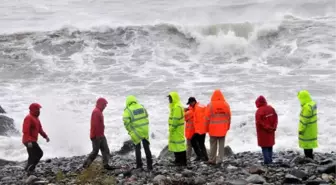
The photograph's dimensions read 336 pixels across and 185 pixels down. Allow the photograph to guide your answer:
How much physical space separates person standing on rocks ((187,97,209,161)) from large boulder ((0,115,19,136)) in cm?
794

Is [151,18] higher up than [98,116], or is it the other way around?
[151,18]

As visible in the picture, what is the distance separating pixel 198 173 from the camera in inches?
419

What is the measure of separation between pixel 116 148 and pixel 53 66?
13733 millimetres

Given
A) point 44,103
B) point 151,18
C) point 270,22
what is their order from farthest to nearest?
point 151,18 → point 270,22 → point 44,103

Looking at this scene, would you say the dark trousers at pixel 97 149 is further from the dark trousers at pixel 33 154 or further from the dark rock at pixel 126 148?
the dark rock at pixel 126 148

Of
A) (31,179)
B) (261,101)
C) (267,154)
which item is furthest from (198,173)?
(31,179)

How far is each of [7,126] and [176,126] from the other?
28.3 ft

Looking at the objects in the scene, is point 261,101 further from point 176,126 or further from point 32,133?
point 32,133

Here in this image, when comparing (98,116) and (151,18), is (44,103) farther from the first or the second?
(151,18)

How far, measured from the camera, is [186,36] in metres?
34.6

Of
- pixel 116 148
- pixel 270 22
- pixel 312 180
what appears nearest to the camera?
pixel 312 180

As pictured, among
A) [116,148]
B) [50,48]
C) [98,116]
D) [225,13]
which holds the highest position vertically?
[225,13]

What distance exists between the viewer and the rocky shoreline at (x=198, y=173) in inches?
362

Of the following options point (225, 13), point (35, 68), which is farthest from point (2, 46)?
point (225, 13)
